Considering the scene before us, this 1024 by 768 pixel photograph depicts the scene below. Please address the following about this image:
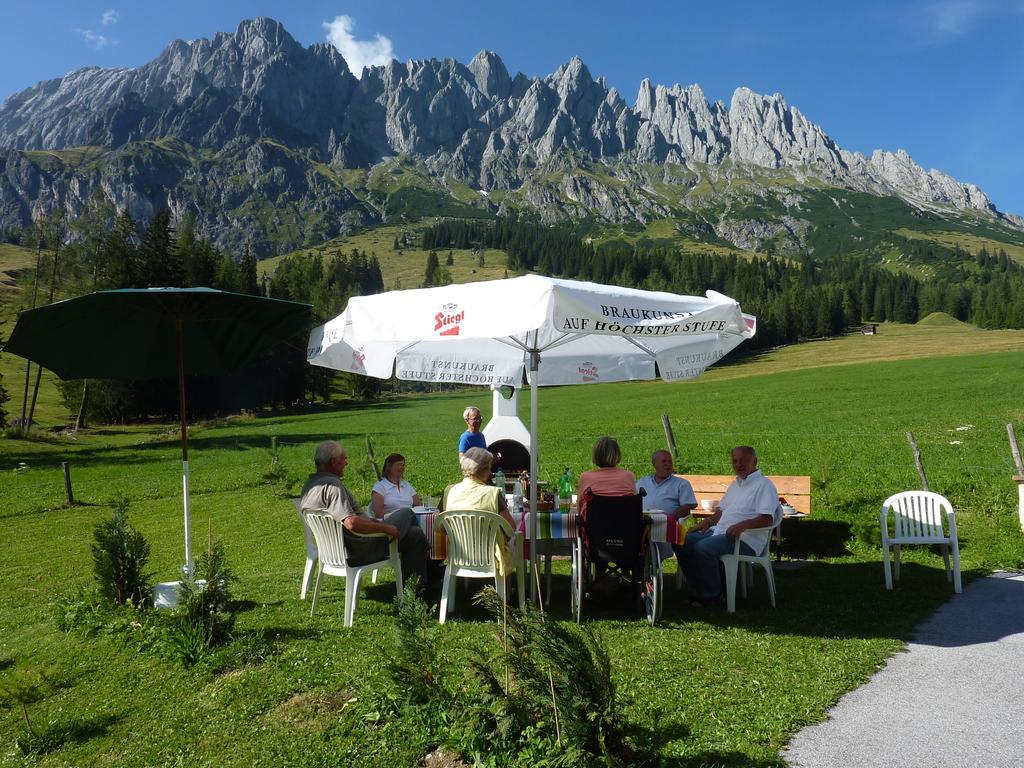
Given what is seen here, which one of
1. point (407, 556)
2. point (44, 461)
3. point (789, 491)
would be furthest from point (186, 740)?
point (44, 461)

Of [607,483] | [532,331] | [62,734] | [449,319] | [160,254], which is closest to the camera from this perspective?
[62,734]

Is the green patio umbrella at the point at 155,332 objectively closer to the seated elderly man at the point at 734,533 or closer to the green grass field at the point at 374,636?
the green grass field at the point at 374,636

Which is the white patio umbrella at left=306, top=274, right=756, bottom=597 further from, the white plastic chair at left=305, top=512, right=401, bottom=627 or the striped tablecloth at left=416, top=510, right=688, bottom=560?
the white plastic chair at left=305, top=512, right=401, bottom=627

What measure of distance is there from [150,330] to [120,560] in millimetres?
2244

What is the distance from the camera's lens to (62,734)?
4484mm

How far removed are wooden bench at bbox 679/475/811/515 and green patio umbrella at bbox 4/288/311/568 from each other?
547cm

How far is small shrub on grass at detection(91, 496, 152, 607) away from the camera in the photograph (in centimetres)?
661

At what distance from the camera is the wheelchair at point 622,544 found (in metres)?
6.47

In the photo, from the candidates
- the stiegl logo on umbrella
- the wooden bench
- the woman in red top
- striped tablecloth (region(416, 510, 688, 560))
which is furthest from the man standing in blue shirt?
the stiegl logo on umbrella

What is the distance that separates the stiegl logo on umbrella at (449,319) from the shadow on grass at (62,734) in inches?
135

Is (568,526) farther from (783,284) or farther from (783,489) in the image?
(783,284)

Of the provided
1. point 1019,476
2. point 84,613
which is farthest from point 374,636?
point 1019,476

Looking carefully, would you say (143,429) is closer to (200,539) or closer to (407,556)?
(200,539)

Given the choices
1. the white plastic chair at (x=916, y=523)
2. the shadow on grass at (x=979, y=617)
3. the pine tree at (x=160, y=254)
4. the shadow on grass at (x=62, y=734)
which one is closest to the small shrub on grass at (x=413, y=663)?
the shadow on grass at (x=62, y=734)
